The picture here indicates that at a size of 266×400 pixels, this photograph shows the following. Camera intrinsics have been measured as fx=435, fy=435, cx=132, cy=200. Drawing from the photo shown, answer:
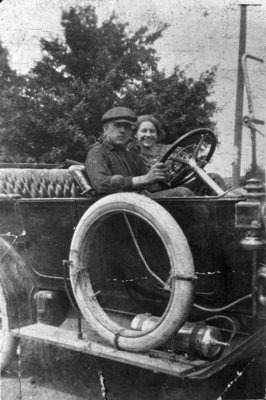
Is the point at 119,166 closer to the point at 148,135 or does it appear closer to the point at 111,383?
the point at 148,135

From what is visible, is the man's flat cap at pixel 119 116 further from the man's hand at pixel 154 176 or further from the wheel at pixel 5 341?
the wheel at pixel 5 341

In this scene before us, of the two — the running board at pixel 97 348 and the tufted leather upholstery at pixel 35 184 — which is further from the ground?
the tufted leather upholstery at pixel 35 184

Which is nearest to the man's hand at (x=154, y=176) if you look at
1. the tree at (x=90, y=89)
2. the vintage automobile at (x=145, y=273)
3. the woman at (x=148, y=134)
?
the vintage automobile at (x=145, y=273)

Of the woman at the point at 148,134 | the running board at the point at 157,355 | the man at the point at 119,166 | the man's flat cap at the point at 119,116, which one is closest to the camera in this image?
the running board at the point at 157,355

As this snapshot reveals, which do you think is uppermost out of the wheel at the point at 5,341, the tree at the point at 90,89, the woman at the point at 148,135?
the tree at the point at 90,89

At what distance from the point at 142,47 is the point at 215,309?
6.13 meters

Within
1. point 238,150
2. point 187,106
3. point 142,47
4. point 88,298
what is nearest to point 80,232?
point 88,298

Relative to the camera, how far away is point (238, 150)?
413 cm

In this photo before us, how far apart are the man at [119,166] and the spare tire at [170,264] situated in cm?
27

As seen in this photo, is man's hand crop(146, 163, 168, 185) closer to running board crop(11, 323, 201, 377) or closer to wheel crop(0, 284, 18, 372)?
running board crop(11, 323, 201, 377)

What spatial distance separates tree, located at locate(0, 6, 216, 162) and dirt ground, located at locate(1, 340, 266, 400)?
189 inches

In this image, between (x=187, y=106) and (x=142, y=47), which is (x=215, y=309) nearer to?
(x=187, y=106)

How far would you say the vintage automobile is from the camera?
2.37 metres

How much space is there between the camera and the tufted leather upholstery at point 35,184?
3894 millimetres
